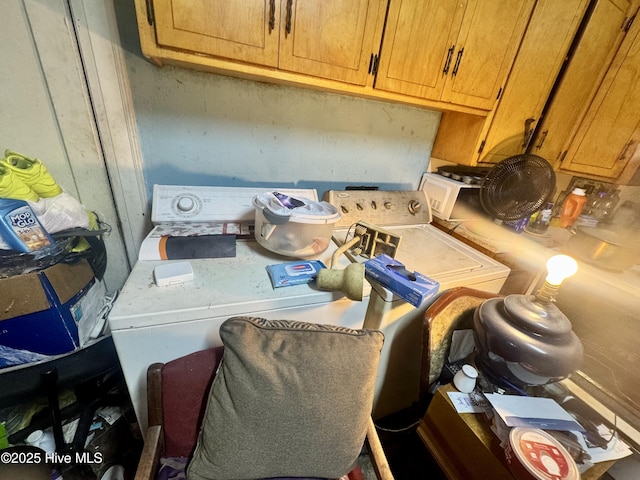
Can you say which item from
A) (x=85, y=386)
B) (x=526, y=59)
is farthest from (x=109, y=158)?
(x=526, y=59)

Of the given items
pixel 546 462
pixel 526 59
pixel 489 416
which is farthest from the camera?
pixel 526 59

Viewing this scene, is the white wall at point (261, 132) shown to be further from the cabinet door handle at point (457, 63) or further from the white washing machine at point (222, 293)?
the cabinet door handle at point (457, 63)

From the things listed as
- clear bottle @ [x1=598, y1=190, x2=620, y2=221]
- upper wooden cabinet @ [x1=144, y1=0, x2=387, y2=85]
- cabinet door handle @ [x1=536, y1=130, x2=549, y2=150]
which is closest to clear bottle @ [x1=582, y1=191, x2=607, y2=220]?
clear bottle @ [x1=598, y1=190, x2=620, y2=221]

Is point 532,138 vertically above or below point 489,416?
above

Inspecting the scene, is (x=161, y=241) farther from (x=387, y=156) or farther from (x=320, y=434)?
(x=387, y=156)

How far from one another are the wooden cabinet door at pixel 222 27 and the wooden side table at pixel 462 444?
4.28 feet

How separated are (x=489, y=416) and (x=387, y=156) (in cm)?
127

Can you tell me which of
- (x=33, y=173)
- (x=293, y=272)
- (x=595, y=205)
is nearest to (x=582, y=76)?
(x=595, y=205)

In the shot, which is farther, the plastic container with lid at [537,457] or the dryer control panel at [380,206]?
the dryer control panel at [380,206]

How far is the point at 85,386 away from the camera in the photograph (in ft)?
3.46

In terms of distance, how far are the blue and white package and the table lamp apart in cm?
62

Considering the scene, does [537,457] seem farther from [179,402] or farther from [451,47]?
[451,47]

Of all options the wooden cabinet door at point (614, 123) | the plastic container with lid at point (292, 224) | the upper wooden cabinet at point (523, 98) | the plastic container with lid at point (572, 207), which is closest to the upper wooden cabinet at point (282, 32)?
the plastic container with lid at point (292, 224)

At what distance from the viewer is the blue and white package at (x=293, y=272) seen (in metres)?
0.87
